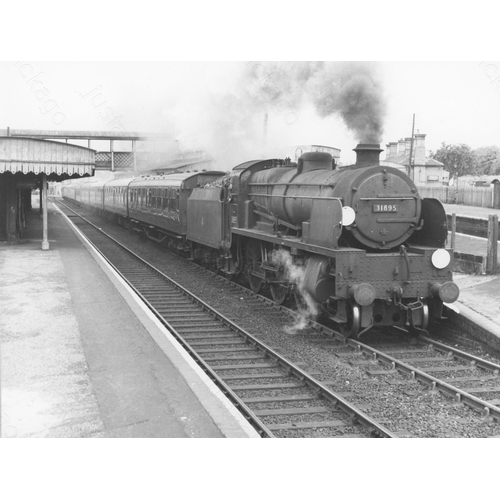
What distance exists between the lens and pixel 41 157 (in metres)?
18.0

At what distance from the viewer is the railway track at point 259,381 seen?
18.9 feet

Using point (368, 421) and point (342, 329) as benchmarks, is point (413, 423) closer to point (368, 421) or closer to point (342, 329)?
point (368, 421)

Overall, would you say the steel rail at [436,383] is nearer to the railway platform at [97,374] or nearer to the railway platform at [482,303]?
the railway platform at [482,303]

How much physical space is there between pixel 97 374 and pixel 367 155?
16.5 feet

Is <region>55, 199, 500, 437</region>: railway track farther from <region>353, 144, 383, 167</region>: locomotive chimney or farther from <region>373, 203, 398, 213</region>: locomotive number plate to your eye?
<region>353, 144, 383, 167</region>: locomotive chimney

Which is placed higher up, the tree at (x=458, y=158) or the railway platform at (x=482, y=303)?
the tree at (x=458, y=158)

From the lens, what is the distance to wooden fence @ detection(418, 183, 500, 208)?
2540 centimetres

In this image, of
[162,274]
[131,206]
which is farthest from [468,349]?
[131,206]

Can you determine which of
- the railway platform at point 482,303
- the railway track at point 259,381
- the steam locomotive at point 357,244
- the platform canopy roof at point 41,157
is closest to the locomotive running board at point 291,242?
the steam locomotive at point 357,244

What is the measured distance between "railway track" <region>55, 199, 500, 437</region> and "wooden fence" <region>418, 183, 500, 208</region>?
1760 centimetres

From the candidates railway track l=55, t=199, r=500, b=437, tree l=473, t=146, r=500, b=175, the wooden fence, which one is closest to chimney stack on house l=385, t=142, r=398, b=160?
tree l=473, t=146, r=500, b=175

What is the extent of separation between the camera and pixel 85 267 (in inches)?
581

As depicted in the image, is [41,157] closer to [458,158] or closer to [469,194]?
[469,194]

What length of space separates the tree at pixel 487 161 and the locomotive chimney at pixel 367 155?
146ft
